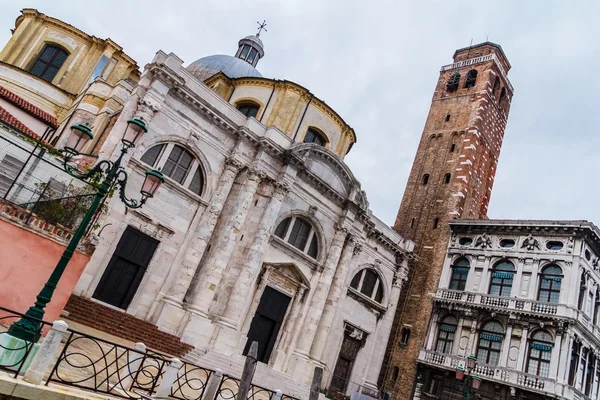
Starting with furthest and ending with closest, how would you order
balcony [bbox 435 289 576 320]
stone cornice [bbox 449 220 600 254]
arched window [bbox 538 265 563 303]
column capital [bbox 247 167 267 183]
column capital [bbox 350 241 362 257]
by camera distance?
column capital [bbox 350 241 362 257]
stone cornice [bbox 449 220 600 254]
arched window [bbox 538 265 563 303]
balcony [bbox 435 289 576 320]
column capital [bbox 247 167 267 183]

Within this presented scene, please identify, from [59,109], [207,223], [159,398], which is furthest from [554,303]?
[59,109]

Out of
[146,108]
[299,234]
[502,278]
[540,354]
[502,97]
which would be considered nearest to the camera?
[146,108]

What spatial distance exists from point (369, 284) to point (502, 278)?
23.2 ft

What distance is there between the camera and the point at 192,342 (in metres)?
16.3

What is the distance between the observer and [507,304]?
22109 mm

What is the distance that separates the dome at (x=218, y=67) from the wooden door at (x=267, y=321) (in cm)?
1382

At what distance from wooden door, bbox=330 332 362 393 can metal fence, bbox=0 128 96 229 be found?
51.0 ft

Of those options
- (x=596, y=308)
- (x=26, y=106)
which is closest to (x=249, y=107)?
(x=26, y=106)

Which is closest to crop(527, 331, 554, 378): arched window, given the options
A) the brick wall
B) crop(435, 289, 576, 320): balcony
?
crop(435, 289, 576, 320): balcony

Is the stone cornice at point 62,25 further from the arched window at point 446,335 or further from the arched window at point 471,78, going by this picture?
the arched window at point 446,335

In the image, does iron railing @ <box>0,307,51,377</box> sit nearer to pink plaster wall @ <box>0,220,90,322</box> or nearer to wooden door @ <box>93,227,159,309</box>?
pink plaster wall @ <box>0,220,90,322</box>

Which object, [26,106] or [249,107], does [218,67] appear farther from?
[26,106]

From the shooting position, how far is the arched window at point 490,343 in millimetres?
21678

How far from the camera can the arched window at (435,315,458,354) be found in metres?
23.2
